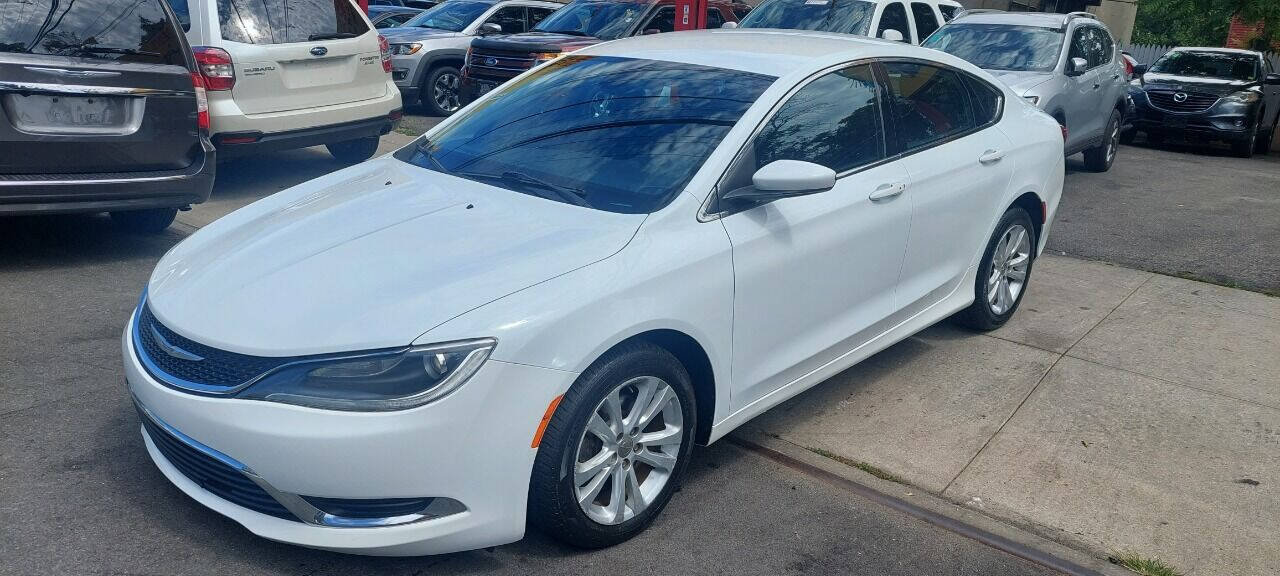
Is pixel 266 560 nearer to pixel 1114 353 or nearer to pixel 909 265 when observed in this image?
pixel 909 265

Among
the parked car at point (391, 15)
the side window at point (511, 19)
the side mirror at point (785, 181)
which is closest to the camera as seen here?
the side mirror at point (785, 181)

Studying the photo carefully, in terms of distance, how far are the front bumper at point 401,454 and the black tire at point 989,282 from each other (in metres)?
3.06

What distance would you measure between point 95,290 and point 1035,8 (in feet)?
84.3

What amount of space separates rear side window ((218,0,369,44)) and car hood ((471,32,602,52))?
265 centimetres

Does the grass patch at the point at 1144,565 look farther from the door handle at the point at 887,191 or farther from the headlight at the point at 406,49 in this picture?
the headlight at the point at 406,49

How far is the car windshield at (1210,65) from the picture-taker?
15.5m

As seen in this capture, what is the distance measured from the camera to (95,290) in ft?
19.0

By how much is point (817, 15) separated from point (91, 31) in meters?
7.45

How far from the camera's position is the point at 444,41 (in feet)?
43.5

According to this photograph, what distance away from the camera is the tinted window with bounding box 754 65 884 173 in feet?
13.6

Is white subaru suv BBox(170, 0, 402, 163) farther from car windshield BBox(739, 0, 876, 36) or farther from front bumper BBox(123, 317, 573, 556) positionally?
front bumper BBox(123, 317, 573, 556)

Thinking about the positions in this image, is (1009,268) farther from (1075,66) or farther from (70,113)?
(1075,66)

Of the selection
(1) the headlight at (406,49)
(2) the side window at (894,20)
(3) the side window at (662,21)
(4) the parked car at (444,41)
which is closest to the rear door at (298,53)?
(4) the parked car at (444,41)

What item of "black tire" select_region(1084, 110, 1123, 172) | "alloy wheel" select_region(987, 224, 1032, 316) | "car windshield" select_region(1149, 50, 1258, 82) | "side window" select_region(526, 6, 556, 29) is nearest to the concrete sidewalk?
"alloy wheel" select_region(987, 224, 1032, 316)
